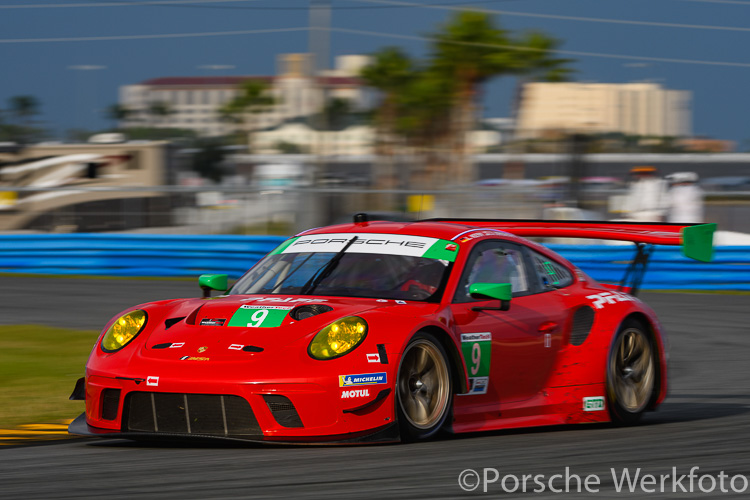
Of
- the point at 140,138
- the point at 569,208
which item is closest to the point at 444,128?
the point at 140,138

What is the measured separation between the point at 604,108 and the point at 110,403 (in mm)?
37397

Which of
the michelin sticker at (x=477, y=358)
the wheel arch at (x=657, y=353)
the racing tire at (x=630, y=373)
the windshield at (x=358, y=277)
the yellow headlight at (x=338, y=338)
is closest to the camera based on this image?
the yellow headlight at (x=338, y=338)

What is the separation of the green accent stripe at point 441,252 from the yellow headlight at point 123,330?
62.9 inches

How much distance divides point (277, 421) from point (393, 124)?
44.1m

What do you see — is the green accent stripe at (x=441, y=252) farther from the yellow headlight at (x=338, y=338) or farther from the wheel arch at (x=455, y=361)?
the yellow headlight at (x=338, y=338)

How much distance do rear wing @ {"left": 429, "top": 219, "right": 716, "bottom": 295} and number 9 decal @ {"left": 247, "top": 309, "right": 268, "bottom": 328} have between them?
Answer: 6.80ft

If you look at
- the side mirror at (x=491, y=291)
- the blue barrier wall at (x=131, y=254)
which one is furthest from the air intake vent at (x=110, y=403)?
the blue barrier wall at (x=131, y=254)

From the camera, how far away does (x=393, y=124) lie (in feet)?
160

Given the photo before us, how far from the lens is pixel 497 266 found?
21.8 feet

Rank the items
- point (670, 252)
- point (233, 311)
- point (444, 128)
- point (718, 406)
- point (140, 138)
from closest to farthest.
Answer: point (233, 311) → point (718, 406) → point (670, 252) → point (140, 138) → point (444, 128)

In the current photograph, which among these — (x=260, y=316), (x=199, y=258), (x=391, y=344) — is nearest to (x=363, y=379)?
(x=391, y=344)

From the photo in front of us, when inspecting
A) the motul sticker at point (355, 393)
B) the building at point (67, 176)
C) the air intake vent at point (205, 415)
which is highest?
the motul sticker at point (355, 393)

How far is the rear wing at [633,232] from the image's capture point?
7.11 meters

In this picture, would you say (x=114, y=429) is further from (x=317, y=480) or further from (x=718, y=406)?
(x=718, y=406)
